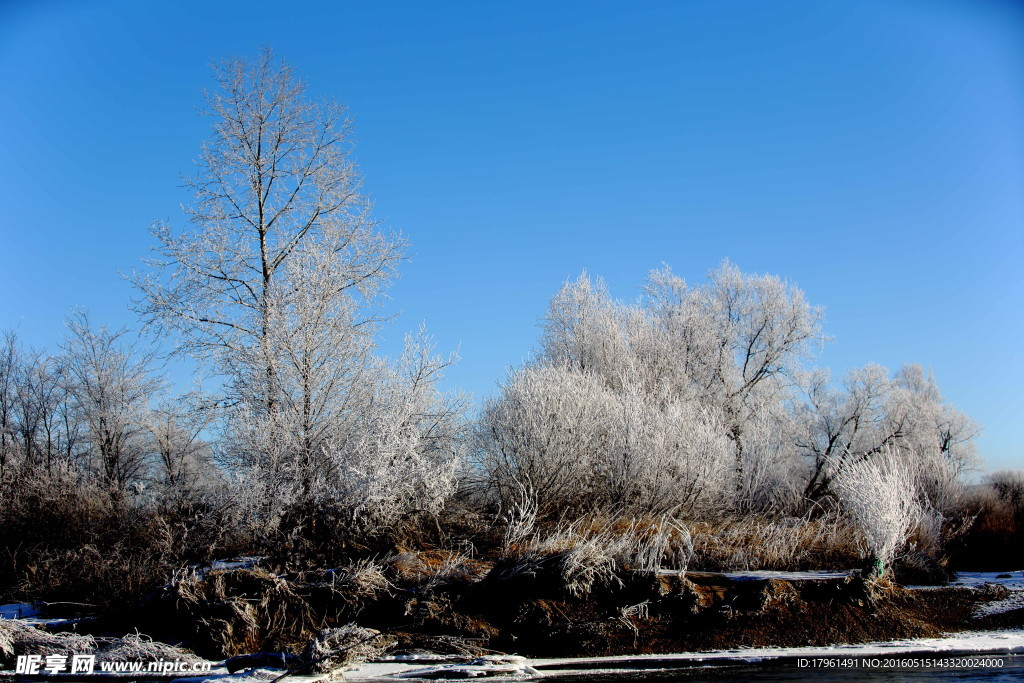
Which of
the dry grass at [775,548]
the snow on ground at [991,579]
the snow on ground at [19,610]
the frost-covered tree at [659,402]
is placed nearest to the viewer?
the snow on ground at [19,610]

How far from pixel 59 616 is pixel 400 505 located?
15.9 feet

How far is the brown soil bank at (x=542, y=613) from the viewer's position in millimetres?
9297

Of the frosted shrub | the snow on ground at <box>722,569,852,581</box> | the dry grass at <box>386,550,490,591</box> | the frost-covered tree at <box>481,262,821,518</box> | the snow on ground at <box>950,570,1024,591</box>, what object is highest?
the frost-covered tree at <box>481,262,821,518</box>

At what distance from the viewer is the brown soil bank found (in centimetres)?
930

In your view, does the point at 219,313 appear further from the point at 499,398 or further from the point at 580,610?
the point at 580,610

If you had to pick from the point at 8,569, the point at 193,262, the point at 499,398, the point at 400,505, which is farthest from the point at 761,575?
the point at 8,569

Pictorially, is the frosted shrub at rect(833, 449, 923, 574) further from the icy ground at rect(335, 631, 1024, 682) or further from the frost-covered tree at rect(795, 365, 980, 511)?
the frost-covered tree at rect(795, 365, 980, 511)

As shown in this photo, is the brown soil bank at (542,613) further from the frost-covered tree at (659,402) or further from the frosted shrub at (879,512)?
the frost-covered tree at (659,402)

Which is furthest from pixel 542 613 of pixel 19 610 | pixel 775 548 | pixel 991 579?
pixel 991 579

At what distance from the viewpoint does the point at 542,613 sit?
9.57 meters

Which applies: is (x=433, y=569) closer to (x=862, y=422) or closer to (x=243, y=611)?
(x=243, y=611)

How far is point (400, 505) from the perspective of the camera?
11469mm

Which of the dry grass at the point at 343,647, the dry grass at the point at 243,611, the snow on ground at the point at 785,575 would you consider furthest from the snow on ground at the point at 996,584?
the dry grass at the point at 243,611

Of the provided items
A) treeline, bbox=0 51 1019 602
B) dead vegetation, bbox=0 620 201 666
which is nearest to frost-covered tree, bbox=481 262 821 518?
treeline, bbox=0 51 1019 602
